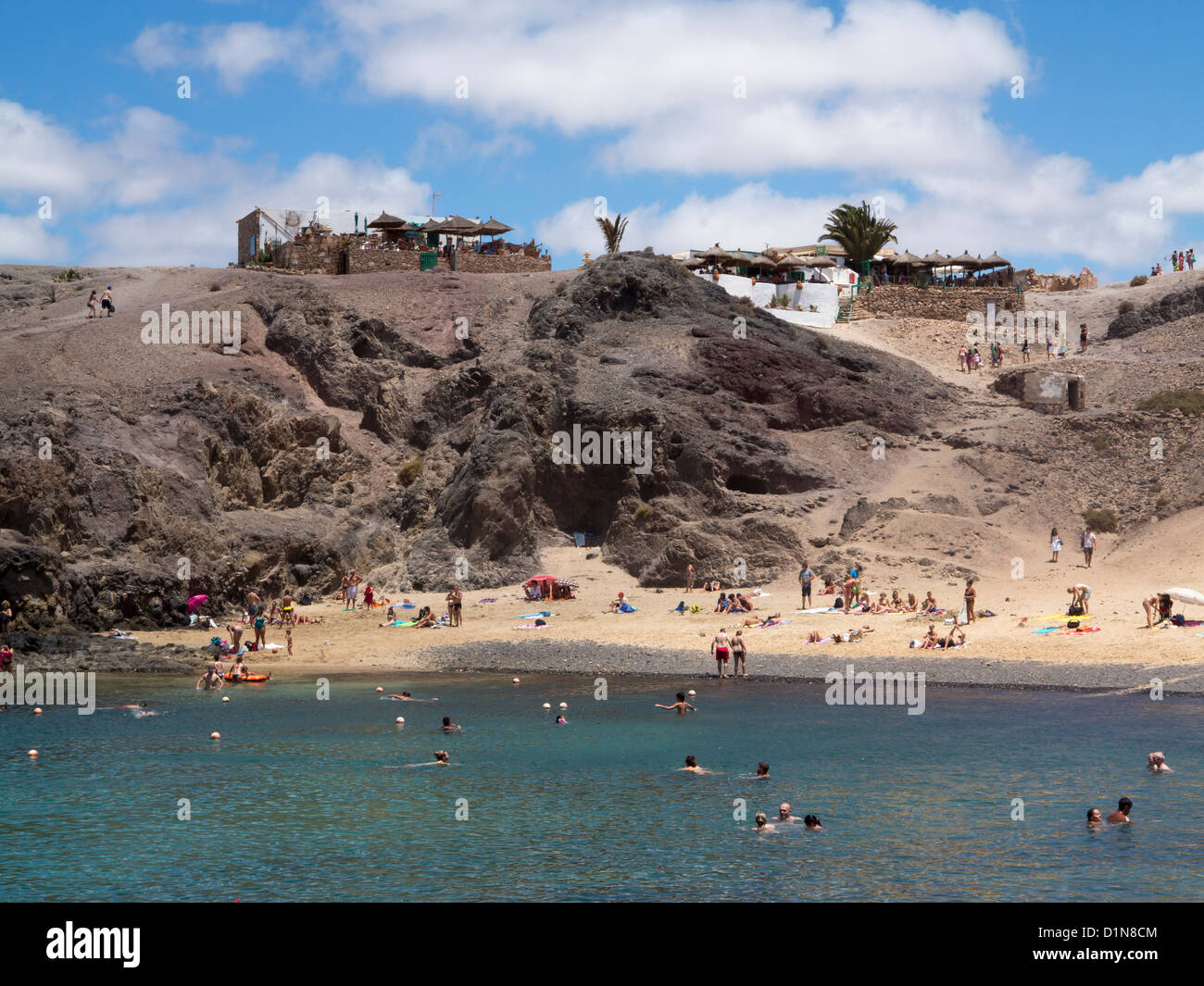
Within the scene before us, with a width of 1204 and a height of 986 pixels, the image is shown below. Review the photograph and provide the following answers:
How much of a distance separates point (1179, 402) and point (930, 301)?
21.6 metres

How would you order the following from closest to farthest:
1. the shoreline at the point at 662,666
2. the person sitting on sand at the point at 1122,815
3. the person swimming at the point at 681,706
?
the person sitting on sand at the point at 1122,815 → the person swimming at the point at 681,706 → the shoreline at the point at 662,666

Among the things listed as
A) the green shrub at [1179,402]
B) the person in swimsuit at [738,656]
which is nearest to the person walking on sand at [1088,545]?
the green shrub at [1179,402]

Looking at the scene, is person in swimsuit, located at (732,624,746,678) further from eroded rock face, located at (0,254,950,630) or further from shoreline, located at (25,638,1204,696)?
eroded rock face, located at (0,254,950,630)

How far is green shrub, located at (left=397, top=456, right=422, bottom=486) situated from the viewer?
1794 inches

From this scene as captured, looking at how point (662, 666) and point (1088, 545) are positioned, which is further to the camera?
point (1088, 545)

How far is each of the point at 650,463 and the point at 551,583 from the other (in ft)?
21.1

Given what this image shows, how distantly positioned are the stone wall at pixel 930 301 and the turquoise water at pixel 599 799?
42.0 meters

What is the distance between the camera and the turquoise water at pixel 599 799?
1392 centimetres

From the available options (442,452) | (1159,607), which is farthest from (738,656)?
(442,452)

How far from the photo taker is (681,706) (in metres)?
23.8

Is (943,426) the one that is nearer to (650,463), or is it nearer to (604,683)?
(650,463)

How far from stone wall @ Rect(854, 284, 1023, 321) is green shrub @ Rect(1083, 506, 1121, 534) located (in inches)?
1049

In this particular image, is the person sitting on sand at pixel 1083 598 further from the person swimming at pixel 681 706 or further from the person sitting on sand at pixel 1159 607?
the person swimming at pixel 681 706

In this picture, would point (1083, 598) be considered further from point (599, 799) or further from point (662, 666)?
point (599, 799)
